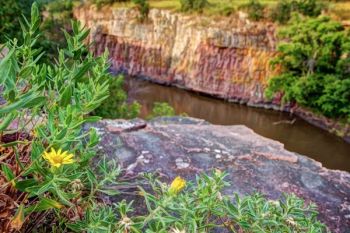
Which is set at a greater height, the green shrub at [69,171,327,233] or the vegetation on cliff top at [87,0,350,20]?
the green shrub at [69,171,327,233]

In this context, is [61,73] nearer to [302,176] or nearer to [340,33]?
[302,176]

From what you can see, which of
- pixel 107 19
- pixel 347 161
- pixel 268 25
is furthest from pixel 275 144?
pixel 107 19

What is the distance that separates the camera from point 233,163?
2.02 m

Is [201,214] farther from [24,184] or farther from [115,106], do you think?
[115,106]

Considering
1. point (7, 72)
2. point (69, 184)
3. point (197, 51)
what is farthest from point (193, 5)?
point (7, 72)

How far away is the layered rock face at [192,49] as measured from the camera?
52.7ft

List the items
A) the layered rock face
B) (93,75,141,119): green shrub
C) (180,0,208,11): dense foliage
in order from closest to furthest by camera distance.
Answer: (93,75,141,119): green shrub → the layered rock face → (180,0,208,11): dense foliage

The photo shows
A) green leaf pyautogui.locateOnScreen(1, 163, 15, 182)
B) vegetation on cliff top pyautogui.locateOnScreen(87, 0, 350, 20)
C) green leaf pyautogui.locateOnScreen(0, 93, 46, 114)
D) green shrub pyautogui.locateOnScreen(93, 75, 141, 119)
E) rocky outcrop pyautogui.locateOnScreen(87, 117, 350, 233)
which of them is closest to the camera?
green leaf pyautogui.locateOnScreen(0, 93, 46, 114)

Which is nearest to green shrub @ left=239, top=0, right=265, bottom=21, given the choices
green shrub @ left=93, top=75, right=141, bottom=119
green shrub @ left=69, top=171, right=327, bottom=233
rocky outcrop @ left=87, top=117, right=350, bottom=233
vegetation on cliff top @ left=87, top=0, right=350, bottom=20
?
vegetation on cliff top @ left=87, top=0, right=350, bottom=20

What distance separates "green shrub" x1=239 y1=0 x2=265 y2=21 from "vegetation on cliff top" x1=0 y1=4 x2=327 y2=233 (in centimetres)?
A: 1554

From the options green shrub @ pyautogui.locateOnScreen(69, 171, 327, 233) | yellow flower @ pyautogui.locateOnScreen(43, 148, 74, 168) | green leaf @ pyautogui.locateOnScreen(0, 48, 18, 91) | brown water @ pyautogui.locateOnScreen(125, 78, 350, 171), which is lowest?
brown water @ pyautogui.locateOnScreen(125, 78, 350, 171)

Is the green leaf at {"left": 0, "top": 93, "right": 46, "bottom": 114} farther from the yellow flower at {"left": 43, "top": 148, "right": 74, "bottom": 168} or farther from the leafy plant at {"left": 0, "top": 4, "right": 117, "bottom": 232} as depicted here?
the yellow flower at {"left": 43, "top": 148, "right": 74, "bottom": 168}

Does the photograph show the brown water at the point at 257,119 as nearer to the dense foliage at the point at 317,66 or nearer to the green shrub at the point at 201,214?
the dense foliage at the point at 317,66

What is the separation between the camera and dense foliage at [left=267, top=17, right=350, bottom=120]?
1314 cm
